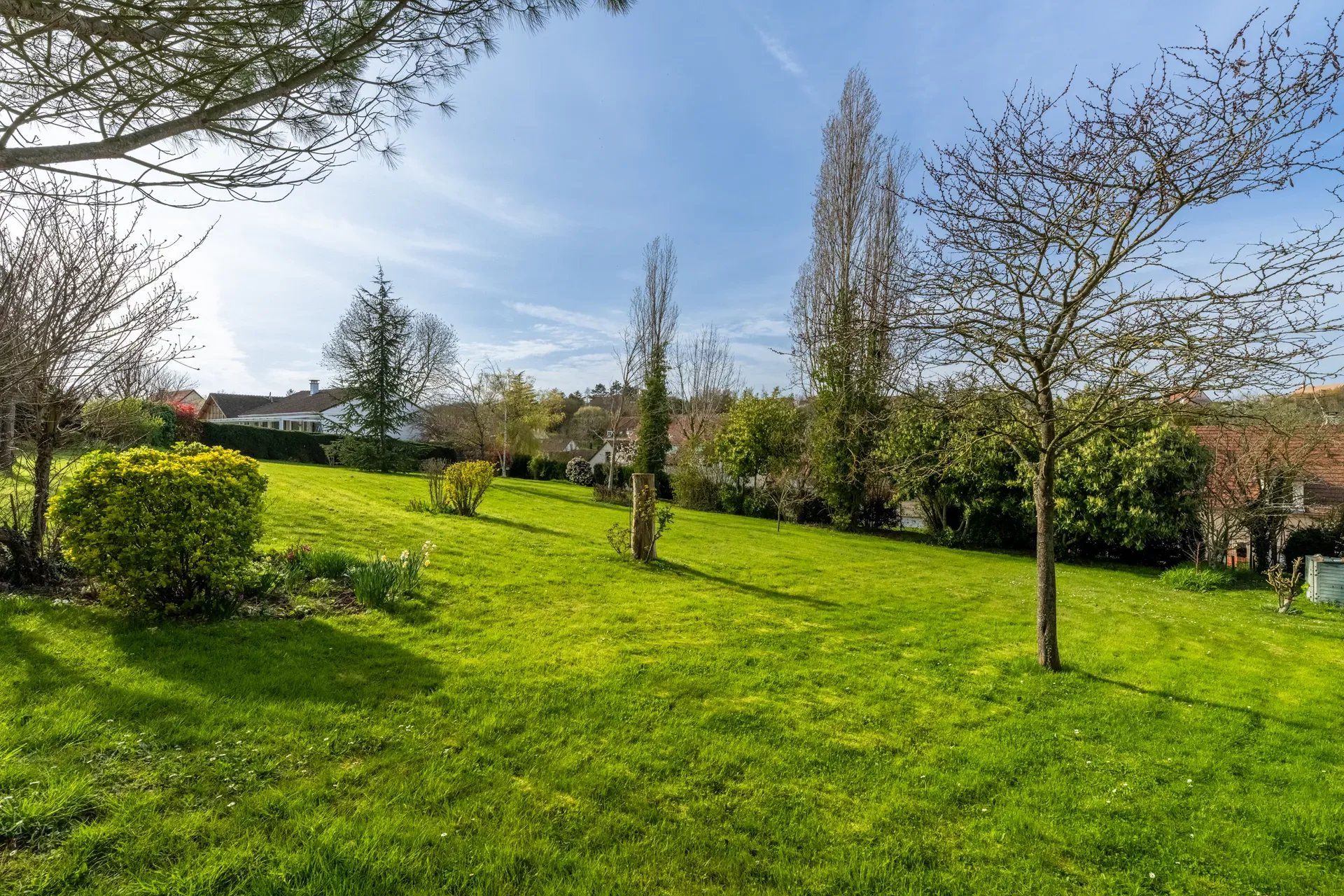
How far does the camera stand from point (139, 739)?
3051 millimetres

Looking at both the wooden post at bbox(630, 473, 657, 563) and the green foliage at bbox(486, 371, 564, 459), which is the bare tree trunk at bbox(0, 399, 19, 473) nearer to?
the wooden post at bbox(630, 473, 657, 563)

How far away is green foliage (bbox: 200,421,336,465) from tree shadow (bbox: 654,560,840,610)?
21680 millimetres

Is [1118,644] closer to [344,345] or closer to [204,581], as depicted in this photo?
[204,581]

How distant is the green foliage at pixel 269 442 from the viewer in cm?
2547

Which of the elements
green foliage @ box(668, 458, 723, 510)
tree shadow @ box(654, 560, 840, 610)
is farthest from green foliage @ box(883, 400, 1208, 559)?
green foliage @ box(668, 458, 723, 510)

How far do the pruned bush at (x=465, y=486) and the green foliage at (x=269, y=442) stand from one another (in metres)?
16.2

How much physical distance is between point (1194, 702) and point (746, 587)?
483 cm

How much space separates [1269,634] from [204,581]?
11.8 meters

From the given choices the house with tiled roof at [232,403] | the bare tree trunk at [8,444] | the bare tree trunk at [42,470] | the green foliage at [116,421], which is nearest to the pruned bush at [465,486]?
the green foliage at [116,421]

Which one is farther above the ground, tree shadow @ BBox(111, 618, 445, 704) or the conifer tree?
the conifer tree

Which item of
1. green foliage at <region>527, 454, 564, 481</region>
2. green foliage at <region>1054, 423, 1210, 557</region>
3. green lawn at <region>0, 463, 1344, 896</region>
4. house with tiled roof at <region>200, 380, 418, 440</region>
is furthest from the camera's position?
house with tiled roof at <region>200, 380, 418, 440</region>

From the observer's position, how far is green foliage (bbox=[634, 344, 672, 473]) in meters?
25.1

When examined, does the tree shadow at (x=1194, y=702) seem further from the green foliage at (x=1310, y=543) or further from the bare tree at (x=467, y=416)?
the bare tree at (x=467, y=416)

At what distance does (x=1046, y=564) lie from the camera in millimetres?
5230
